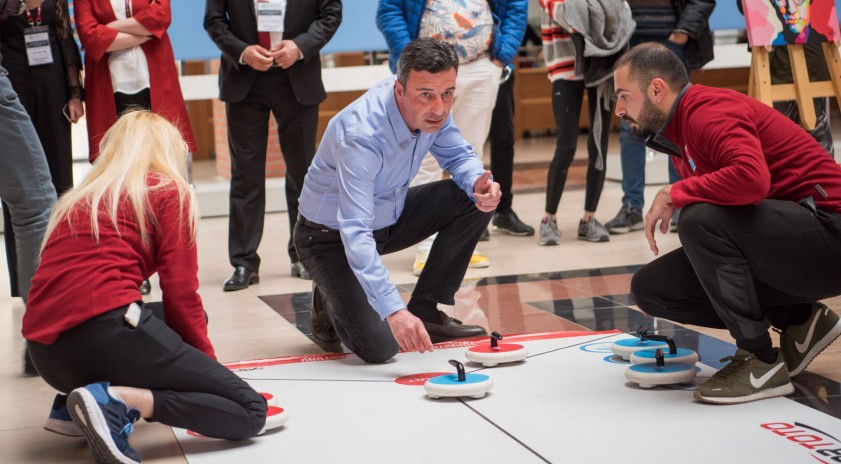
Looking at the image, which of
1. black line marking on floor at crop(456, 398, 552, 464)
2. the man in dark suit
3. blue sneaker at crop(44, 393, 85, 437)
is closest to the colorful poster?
the man in dark suit

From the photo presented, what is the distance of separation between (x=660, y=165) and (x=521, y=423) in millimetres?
5692

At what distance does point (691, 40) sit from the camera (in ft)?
18.1

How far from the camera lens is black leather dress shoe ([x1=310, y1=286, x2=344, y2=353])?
3527 mm

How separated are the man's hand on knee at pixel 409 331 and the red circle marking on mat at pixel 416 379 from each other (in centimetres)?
29

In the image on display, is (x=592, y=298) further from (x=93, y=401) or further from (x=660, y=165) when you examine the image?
(x=660, y=165)

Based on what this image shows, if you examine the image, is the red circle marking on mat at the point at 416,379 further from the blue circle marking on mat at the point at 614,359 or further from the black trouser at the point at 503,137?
the black trouser at the point at 503,137

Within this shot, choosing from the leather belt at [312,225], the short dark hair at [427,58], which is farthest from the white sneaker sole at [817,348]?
the leather belt at [312,225]

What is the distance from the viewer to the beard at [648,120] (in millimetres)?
2861

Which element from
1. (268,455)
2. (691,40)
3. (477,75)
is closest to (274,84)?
(477,75)

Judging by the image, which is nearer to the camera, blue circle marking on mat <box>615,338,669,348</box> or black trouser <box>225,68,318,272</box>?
blue circle marking on mat <box>615,338,669,348</box>

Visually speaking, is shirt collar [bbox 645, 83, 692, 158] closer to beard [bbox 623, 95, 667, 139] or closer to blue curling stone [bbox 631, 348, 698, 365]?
beard [bbox 623, 95, 667, 139]

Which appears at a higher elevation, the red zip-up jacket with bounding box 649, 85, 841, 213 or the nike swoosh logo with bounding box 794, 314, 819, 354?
the red zip-up jacket with bounding box 649, 85, 841, 213

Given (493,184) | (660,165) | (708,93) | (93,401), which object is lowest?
(660,165)

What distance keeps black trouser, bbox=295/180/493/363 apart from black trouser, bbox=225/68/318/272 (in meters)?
1.27
